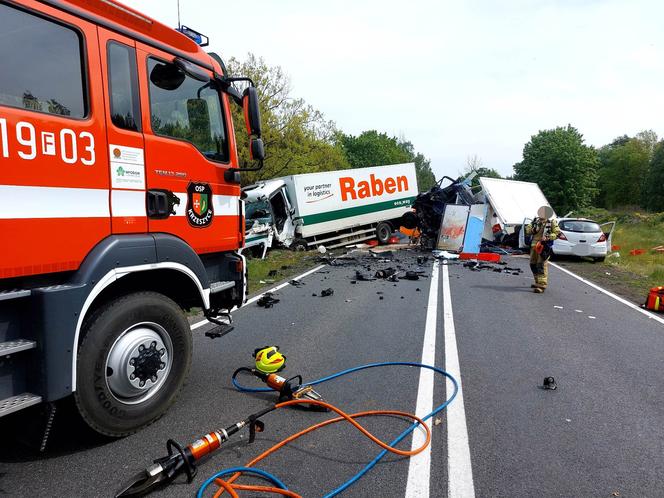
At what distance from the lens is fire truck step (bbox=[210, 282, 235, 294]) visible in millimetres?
4093

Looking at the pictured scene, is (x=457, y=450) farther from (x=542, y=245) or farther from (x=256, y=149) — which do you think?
(x=542, y=245)

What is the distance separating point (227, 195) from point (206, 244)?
1.82ft

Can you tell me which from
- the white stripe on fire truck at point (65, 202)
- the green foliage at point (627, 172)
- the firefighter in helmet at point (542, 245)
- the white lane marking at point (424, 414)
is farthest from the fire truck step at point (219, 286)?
the green foliage at point (627, 172)

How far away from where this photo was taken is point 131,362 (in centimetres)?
317

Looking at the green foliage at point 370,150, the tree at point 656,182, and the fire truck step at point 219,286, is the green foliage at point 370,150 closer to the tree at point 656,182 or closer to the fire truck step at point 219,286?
the tree at point 656,182

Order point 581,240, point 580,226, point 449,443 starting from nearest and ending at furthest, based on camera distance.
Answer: point 449,443 → point 581,240 → point 580,226

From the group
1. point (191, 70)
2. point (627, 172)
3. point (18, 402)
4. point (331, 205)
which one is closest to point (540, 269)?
point (191, 70)

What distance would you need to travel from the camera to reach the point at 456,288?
10109 mm

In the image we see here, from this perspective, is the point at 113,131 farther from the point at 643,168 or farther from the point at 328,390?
the point at 643,168

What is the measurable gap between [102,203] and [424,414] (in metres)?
2.94

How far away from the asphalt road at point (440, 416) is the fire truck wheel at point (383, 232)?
43.3 feet

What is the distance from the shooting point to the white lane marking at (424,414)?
2731 mm

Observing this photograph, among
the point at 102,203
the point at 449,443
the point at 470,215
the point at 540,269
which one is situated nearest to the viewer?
the point at 102,203

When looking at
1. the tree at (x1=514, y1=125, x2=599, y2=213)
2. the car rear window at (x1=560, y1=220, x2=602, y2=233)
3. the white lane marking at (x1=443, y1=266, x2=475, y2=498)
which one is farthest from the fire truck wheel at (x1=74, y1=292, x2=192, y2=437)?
the tree at (x1=514, y1=125, x2=599, y2=213)
